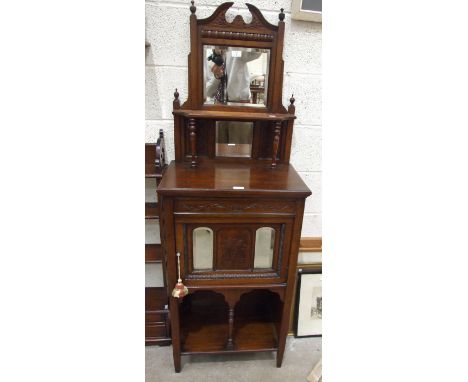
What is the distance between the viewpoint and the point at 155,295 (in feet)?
4.67

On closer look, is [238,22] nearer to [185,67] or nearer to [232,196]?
[185,67]

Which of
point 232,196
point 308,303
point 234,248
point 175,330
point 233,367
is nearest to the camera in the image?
point 232,196

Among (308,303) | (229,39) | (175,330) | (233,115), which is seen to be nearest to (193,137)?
(233,115)

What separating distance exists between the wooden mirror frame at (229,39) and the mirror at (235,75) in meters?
0.02

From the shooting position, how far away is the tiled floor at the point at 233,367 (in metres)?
1.30

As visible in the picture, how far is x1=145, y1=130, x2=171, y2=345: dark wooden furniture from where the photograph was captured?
1196 mm

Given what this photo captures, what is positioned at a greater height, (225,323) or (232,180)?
(232,180)

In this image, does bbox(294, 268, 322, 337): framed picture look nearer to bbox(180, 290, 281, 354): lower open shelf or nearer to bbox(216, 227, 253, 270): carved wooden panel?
bbox(180, 290, 281, 354): lower open shelf

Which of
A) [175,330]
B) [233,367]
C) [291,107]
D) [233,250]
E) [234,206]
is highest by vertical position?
[291,107]

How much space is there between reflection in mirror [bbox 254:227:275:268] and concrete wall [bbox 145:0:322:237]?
39 centimetres

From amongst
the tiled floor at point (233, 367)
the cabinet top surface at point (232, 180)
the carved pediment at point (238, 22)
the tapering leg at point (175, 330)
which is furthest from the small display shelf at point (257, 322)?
the carved pediment at point (238, 22)

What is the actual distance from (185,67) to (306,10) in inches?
19.6

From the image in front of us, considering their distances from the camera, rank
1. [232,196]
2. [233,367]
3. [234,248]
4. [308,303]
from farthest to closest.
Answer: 1. [308,303]
2. [233,367]
3. [234,248]
4. [232,196]
